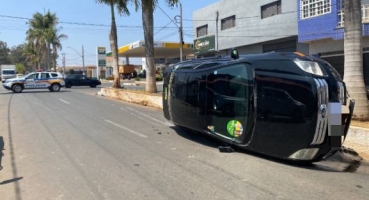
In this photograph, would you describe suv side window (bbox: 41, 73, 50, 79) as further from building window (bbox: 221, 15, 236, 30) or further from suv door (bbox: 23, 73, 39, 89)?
building window (bbox: 221, 15, 236, 30)

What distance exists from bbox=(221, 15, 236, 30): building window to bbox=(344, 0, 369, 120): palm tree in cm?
2329

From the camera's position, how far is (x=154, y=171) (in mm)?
6344

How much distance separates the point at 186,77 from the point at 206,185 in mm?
4139

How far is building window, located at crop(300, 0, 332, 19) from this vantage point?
71.8 ft

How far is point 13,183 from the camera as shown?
579 cm

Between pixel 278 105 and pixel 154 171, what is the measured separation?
247 cm

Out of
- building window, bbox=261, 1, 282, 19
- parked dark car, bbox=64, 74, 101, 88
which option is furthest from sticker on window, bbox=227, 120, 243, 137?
parked dark car, bbox=64, 74, 101, 88

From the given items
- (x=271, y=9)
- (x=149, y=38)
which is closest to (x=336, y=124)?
(x=149, y=38)

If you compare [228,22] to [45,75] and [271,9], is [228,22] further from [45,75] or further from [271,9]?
[45,75]

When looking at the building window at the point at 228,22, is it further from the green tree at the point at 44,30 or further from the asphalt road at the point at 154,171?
the green tree at the point at 44,30

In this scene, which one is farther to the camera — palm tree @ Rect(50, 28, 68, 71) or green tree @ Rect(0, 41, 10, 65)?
green tree @ Rect(0, 41, 10, 65)

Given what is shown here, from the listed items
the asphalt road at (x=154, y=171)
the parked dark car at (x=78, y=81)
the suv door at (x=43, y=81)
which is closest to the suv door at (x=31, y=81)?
the suv door at (x=43, y=81)

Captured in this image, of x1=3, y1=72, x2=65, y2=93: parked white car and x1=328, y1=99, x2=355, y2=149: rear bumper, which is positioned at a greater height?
x1=3, y1=72, x2=65, y2=93: parked white car

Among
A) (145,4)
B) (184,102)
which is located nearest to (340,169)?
(184,102)
